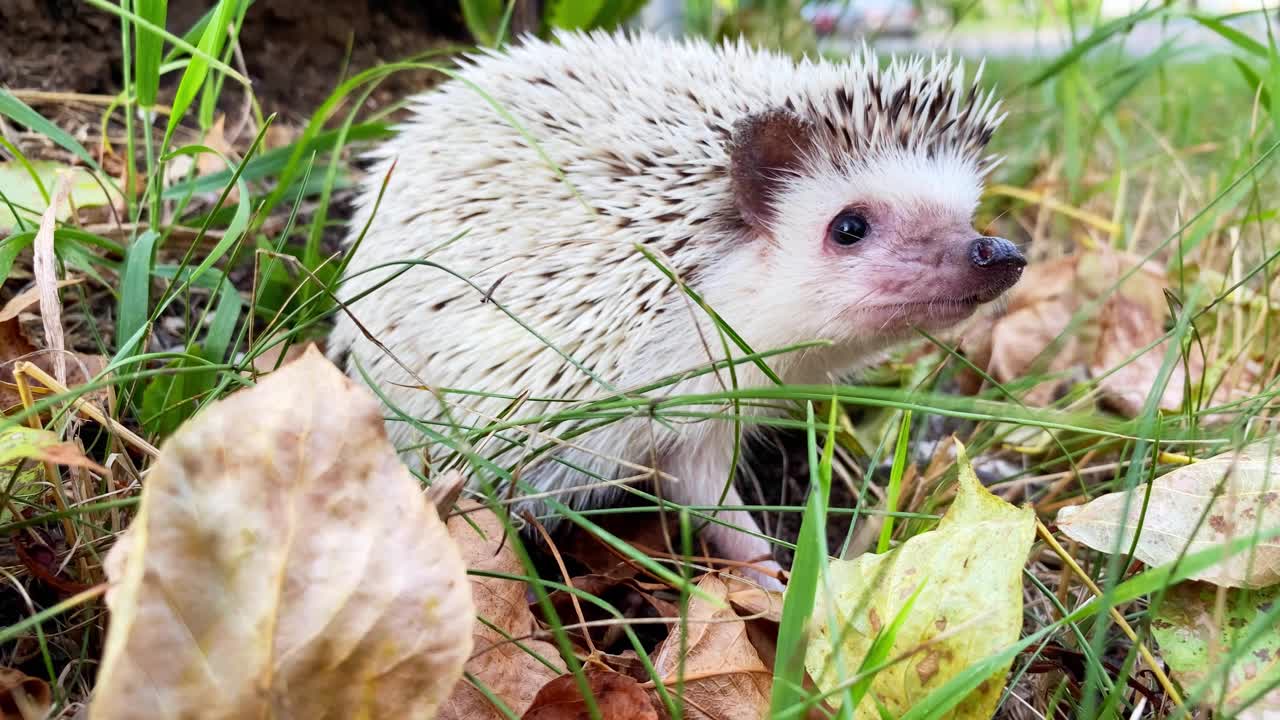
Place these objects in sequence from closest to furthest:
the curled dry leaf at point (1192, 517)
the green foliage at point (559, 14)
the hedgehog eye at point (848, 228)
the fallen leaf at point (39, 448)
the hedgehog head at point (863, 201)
A: the fallen leaf at point (39, 448) → the curled dry leaf at point (1192, 517) → the hedgehog head at point (863, 201) → the hedgehog eye at point (848, 228) → the green foliage at point (559, 14)

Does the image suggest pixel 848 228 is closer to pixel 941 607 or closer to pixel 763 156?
pixel 763 156

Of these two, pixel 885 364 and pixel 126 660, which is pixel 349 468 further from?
pixel 885 364

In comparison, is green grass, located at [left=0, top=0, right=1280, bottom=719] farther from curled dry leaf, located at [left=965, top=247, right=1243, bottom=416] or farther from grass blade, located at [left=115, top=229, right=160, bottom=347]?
curled dry leaf, located at [left=965, top=247, right=1243, bottom=416]

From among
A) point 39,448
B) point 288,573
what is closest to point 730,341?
point 288,573

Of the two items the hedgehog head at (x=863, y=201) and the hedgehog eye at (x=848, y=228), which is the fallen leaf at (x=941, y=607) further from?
the hedgehog eye at (x=848, y=228)

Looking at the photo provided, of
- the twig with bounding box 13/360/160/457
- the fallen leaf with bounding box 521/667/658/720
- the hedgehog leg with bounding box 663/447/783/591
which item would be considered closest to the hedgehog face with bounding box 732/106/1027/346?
the hedgehog leg with bounding box 663/447/783/591

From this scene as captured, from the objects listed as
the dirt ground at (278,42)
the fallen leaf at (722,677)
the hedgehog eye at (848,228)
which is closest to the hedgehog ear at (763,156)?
the hedgehog eye at (848,228)

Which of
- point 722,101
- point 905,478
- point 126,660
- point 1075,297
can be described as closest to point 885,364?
point 1075,297
